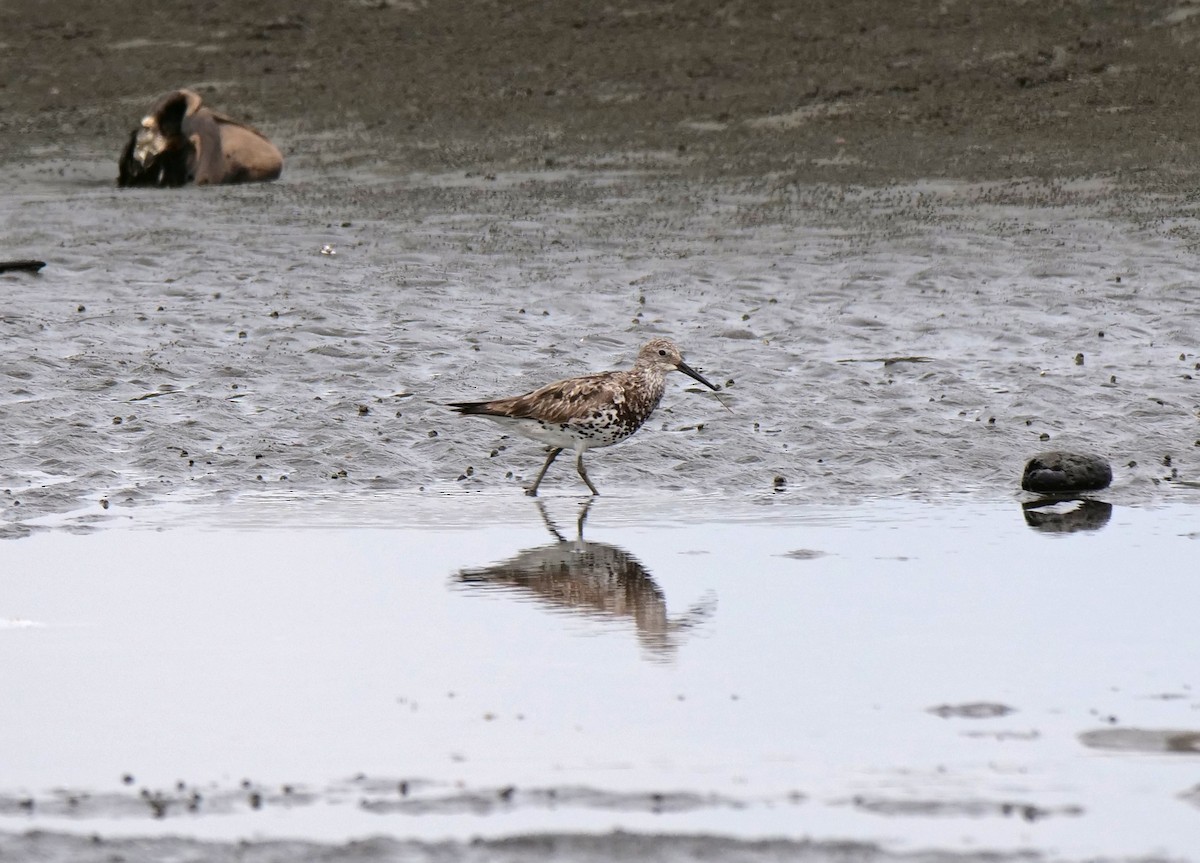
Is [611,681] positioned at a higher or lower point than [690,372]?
lower

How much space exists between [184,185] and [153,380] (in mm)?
7893

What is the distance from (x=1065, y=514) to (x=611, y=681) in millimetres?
4170

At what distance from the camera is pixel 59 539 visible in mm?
9875

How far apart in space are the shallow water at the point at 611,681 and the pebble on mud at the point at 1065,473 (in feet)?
2.60

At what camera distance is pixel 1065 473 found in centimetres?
1120

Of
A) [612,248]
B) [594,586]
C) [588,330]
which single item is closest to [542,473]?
[594,586]

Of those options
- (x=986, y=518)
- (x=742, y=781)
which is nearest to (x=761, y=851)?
(x=742, y=781)

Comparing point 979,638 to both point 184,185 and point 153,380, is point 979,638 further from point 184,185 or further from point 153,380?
point 184,185

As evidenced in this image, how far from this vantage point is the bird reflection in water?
8039mm

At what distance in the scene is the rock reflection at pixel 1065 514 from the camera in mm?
10305

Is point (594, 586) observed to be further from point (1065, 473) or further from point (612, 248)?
point (612, 248)

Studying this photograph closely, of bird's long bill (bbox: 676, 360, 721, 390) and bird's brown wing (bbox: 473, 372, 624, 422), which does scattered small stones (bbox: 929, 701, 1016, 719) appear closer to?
bird's brown wing (bbox: 473, 372, 624, 422)

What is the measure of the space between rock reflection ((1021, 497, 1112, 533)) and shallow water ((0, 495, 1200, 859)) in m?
0.10

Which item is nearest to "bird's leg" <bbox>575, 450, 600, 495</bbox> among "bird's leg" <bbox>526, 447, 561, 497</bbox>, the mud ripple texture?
"bird's leg" <bbox>526, 447, 561, 497</bbox>
